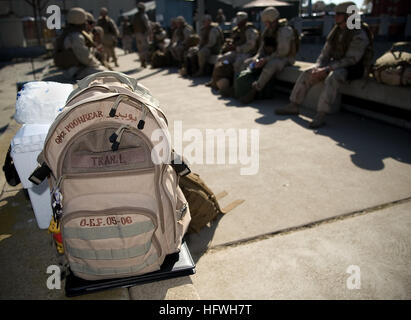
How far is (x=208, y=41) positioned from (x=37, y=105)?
693 cm

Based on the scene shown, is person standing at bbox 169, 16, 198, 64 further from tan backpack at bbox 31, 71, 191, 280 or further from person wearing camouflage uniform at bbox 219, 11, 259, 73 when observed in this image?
tan backpack at bbox 31, 71, 191, 280

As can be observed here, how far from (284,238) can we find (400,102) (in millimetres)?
2848

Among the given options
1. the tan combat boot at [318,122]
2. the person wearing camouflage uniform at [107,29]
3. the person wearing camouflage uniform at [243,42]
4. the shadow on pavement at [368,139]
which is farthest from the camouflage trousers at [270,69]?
the person wearing camouflage uniform at [107,29]

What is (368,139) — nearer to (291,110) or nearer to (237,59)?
(291,110)

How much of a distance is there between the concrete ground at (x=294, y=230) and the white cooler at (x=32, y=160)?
0.51 feet

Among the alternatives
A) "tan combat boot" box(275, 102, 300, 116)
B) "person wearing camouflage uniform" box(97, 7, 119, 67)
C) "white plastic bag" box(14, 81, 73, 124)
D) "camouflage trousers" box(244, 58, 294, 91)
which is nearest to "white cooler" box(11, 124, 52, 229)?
"white plastic bag" box(14, 81, 73, 124)

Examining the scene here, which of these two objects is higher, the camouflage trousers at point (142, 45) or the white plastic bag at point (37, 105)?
the camouflage trousers at point (142, 45)

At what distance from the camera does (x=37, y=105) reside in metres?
2.22

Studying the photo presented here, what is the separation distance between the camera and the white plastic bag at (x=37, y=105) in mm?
2180

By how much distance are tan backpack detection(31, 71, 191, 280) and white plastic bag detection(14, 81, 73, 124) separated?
2.67ft

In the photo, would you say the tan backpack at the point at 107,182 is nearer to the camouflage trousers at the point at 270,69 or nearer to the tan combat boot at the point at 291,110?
the tan combat boot at the point at 291,110

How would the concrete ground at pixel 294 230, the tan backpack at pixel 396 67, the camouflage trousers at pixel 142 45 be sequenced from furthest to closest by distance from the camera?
the camouflage trousers at pixel 142 45 < the tan backpack at pixel 396 67 < the concrete ground at pixel 294 230

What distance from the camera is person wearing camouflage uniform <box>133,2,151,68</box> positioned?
1072 centimetres
